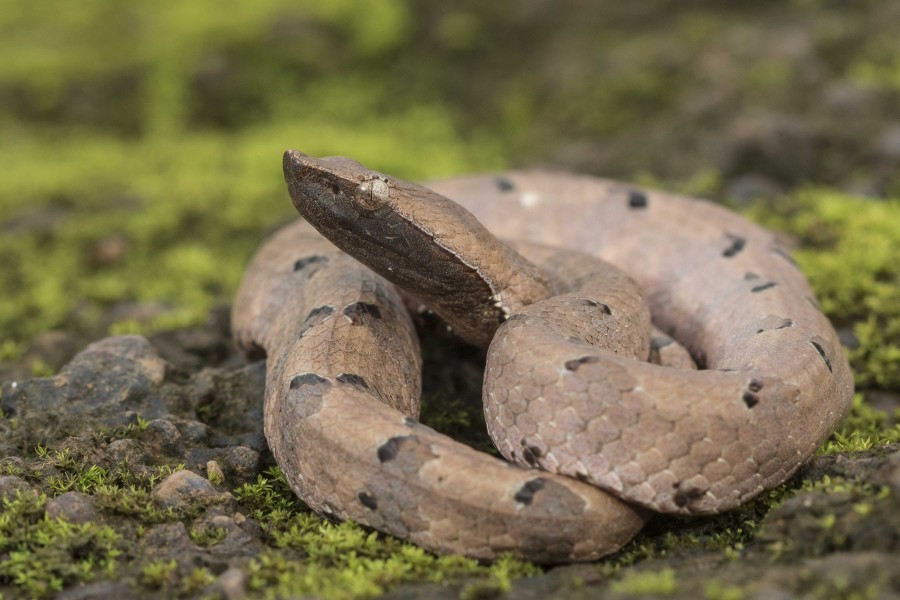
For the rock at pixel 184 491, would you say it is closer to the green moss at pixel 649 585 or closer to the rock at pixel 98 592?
the rock at pixel 98 592

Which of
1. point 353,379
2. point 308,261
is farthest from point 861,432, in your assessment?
point 308,261

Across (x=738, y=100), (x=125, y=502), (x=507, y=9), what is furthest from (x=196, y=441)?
(x=507, y=9)

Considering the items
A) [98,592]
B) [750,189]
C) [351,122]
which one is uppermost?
[351,122]

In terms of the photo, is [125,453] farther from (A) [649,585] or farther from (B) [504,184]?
(B) [504,184]

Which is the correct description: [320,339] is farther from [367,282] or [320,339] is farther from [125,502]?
[125,502]

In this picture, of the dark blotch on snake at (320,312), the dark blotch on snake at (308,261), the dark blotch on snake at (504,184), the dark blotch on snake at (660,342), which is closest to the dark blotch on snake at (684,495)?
the dark blotch on snake at (660,342)

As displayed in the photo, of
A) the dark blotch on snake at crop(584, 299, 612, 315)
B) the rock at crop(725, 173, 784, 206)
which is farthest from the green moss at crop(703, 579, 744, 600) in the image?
the rock at crop(725, 173, 784, 206)

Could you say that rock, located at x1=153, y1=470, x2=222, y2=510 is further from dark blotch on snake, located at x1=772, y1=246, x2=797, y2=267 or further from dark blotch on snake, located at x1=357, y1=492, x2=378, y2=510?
dark blotch on snake, located at x1=772, y1=246, x2=797, y2=267
